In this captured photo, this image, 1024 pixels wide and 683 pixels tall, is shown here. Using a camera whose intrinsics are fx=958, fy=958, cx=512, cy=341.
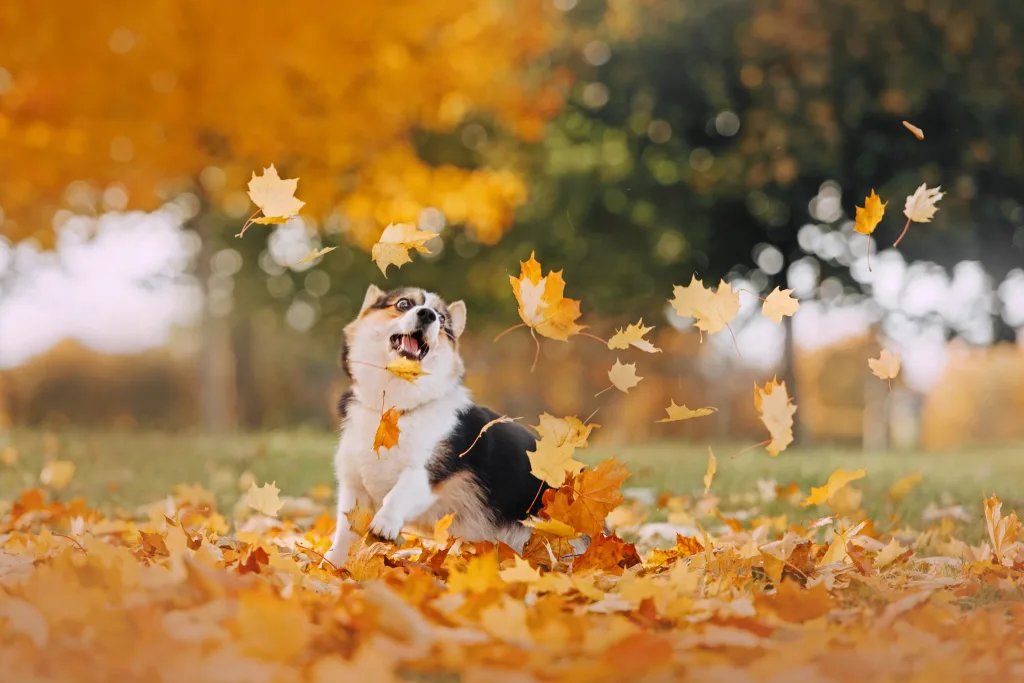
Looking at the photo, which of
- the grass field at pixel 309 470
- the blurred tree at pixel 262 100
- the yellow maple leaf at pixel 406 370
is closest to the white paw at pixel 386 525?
the yellow maple leaf at pixel 406 370

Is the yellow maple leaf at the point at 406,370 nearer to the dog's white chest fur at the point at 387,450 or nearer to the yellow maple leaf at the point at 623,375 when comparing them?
the dog's white chest fur at the point at 387,450

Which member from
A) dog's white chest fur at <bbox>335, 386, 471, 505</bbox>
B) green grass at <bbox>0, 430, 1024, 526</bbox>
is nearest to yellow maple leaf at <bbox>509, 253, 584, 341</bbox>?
dog's white chest fur at <bbox>335, 386, 471, 505</bbox>

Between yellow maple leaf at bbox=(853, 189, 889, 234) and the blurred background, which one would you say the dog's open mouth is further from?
the blurred background

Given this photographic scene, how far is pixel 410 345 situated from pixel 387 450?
1.13 feet

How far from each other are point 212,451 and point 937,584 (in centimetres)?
552

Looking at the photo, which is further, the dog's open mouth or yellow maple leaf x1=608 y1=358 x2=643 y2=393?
the dog's open mouth

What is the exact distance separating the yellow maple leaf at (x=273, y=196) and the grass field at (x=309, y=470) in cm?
242

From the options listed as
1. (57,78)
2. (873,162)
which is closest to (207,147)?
(57,78)

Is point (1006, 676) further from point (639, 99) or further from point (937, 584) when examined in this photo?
point (639, 99)

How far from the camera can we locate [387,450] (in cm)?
302

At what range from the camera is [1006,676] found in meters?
1.88

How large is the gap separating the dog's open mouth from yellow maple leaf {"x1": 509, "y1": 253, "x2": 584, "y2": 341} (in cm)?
43

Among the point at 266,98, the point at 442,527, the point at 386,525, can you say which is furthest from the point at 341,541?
the point at 266,98

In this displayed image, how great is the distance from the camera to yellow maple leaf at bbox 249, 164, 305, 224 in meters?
2.62
